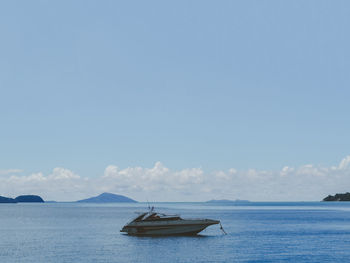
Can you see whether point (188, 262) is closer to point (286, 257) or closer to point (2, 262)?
point (286, 257)

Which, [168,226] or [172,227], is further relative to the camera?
[168,226]

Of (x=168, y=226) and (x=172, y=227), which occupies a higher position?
(x=168, y=226)

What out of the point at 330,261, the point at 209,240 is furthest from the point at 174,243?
the point at 330,261

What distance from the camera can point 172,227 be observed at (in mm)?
90438

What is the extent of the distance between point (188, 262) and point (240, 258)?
7.65m

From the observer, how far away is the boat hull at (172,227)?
9062cm

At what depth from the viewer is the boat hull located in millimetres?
90625

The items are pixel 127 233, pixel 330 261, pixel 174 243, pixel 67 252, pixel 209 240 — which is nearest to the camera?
pixel 330 261

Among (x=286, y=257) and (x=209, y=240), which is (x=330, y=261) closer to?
(x=286, y=257)

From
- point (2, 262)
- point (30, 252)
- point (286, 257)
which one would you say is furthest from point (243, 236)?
point (2, 262)

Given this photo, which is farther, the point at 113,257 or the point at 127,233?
the point at 127,233

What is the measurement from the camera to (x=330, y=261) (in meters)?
59.6

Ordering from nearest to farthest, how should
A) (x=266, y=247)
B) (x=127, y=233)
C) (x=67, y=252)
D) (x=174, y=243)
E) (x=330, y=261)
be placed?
(x=330, y=261)
(x=67, y=252)
(x=266, y=247)
(x=174, y=243)
(x=127, y=233)

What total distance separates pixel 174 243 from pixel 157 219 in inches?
528
